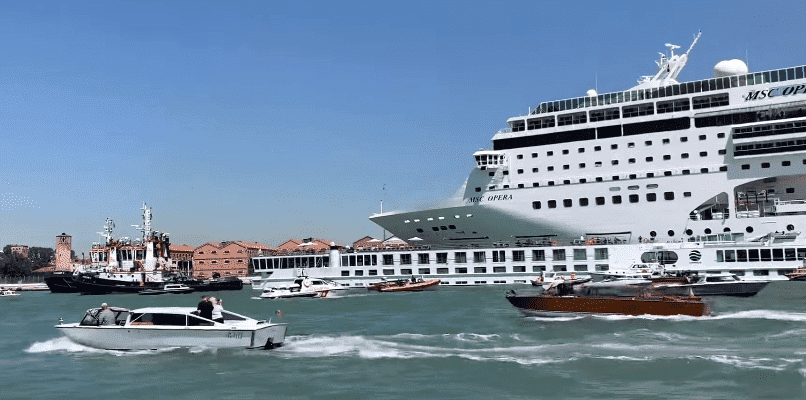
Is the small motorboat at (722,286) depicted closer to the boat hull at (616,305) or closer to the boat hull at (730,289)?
the boat hull at (730,289)

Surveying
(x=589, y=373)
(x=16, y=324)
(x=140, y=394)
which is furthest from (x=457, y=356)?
(x=16, y=324)

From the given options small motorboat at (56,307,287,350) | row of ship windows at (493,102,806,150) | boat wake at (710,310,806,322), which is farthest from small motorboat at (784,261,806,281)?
small motorboat at (56,307,287,350)

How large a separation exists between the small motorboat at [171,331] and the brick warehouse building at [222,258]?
3656 inches

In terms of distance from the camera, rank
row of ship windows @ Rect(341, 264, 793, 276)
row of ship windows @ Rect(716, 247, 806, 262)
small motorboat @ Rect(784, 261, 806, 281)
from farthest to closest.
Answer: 1. row of ship windows @ Rect(341, 264, 793, 276)
2. row of ship windows @ Rect(716, 247, 806, 262)
3. small motorboat @ Rect(784, 261, 806, 281)

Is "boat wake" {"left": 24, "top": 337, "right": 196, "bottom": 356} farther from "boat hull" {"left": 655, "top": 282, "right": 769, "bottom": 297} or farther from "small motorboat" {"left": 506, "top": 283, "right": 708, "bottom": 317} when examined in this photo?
"boat hull" {"left": 655, "top": 282, "right": 769, "bottom": 297}

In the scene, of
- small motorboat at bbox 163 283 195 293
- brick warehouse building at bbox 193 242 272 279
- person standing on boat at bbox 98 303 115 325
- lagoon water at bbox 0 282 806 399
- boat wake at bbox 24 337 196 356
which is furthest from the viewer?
brick warehouse building at bbox 193 242 272 279

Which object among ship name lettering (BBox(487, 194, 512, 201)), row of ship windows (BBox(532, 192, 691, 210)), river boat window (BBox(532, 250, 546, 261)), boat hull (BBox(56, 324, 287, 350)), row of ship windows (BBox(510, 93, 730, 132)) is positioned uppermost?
row of ship windows (BBox(510, 93, 730, 132))

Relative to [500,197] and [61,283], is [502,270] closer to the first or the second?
[500,197]

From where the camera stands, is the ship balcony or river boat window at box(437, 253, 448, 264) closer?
the ship balcony

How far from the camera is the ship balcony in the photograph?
51597 mm

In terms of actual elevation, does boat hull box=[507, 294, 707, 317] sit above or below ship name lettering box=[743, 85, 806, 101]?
below

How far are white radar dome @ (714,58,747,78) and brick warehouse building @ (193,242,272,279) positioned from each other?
79.3 metres

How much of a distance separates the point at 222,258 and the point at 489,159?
71.0 metres

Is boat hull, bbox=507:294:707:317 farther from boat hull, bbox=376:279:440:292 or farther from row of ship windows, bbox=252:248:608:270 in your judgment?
row of ship windows, bbox=252:248:608:270
